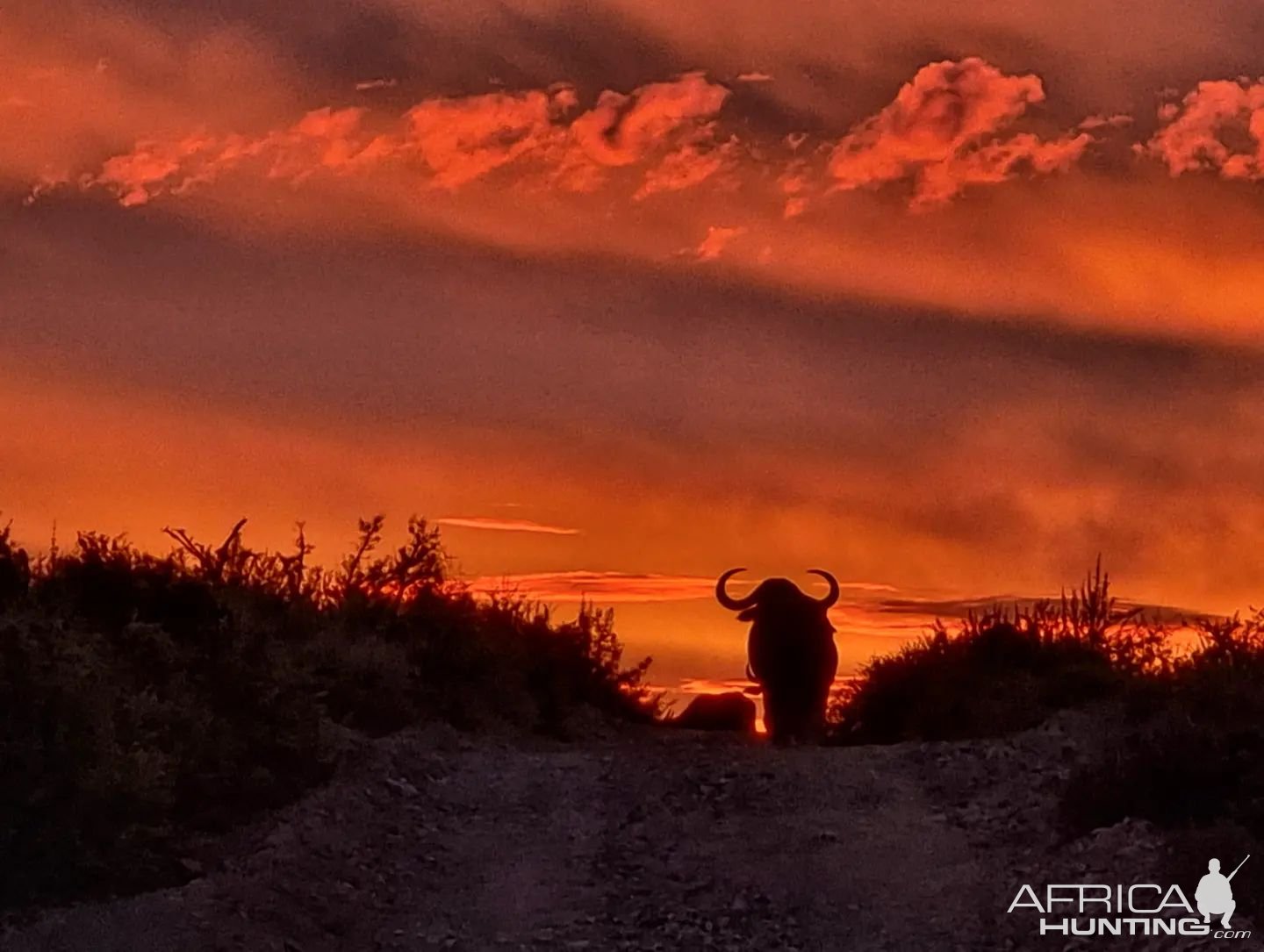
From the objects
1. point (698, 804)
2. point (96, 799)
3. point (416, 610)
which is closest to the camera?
point (96, 799)

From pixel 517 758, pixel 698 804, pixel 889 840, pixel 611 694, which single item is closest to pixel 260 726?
pixel 517 758

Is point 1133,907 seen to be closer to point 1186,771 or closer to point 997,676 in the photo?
point 1186,771

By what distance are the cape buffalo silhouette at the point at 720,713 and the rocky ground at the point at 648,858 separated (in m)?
6.59

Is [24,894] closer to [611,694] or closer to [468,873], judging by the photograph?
[468,873]

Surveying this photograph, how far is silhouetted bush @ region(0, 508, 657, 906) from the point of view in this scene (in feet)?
37.7

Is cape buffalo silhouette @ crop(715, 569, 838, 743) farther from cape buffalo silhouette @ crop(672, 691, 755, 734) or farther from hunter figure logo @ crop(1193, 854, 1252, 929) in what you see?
hunter figure logo @ crop(1193, 854, 1252, 929)

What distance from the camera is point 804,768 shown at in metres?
14.8

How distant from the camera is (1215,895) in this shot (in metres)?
10.6

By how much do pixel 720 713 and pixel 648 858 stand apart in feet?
33.7

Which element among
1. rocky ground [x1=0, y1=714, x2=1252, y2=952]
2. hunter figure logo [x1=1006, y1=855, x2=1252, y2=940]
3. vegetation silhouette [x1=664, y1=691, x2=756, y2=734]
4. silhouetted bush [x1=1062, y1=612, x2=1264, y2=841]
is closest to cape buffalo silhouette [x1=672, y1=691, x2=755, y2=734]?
vegetation silhouette [x1=664, y1=691, x2=756, y2=734]

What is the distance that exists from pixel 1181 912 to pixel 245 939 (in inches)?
203

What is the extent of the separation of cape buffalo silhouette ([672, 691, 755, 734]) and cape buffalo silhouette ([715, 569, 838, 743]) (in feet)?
3.58

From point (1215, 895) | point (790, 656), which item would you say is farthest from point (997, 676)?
point (1215, 895)

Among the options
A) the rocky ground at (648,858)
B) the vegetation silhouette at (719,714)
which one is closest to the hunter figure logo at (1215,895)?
the rocky ground at (648,858)
